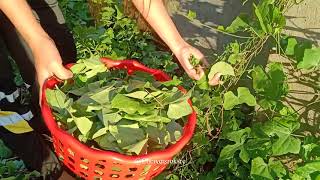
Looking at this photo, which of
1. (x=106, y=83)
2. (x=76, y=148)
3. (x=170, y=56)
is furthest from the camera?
(x=170, y=56)

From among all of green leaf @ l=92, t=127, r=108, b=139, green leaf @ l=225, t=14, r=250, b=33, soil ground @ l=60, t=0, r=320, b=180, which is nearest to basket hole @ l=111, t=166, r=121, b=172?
green leaf @ l=92, t=127, r=108, b=139

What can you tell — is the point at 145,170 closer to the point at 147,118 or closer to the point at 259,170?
the point at 147,118

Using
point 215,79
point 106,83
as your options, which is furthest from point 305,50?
point 106,83

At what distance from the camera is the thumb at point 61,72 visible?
166cm

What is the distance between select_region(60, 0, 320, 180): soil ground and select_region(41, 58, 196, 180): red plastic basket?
0.56 m

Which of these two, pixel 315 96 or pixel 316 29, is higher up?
pixel 316 29

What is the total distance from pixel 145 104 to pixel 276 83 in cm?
48

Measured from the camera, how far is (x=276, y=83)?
1.79m

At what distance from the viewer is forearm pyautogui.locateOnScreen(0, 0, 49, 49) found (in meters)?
1.69

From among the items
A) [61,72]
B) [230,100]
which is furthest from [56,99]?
[230,100]

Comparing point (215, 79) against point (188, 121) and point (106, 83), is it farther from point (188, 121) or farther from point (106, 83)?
point (106, 83)

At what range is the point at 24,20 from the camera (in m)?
1.70

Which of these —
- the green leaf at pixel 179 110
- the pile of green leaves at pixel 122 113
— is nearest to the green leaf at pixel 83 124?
the pile of green leaves at pixel 122 113

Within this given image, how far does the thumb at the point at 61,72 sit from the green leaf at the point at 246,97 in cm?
62
